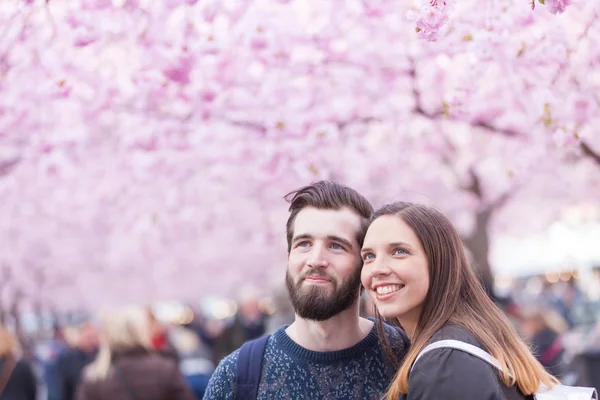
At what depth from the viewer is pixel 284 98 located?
8.67 meters

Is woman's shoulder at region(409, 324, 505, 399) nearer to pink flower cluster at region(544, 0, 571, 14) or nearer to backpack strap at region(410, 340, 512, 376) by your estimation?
backpack strap at region(410, 340, 512, 376)

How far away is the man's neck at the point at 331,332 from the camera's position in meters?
3.45

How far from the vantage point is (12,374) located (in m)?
9.15

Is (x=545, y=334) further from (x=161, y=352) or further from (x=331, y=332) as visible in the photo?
(x=331, y=332)

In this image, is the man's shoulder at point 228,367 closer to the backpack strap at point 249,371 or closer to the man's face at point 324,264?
the backpack strap at point 249,371

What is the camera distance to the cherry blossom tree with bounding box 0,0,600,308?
6.27 m

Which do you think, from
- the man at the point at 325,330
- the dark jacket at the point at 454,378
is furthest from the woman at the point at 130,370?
the dark jacket at the point at 454,378

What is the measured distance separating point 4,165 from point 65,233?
7.80m

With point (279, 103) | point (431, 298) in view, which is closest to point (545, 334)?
point (279, 103)

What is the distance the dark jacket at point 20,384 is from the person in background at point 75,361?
11.7ft

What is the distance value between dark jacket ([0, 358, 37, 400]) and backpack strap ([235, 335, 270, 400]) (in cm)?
639

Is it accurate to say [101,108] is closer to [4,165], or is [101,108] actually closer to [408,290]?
[4,165]

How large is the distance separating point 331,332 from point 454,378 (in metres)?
0.90

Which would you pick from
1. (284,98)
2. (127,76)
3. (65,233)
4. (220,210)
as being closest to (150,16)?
(127,76)
